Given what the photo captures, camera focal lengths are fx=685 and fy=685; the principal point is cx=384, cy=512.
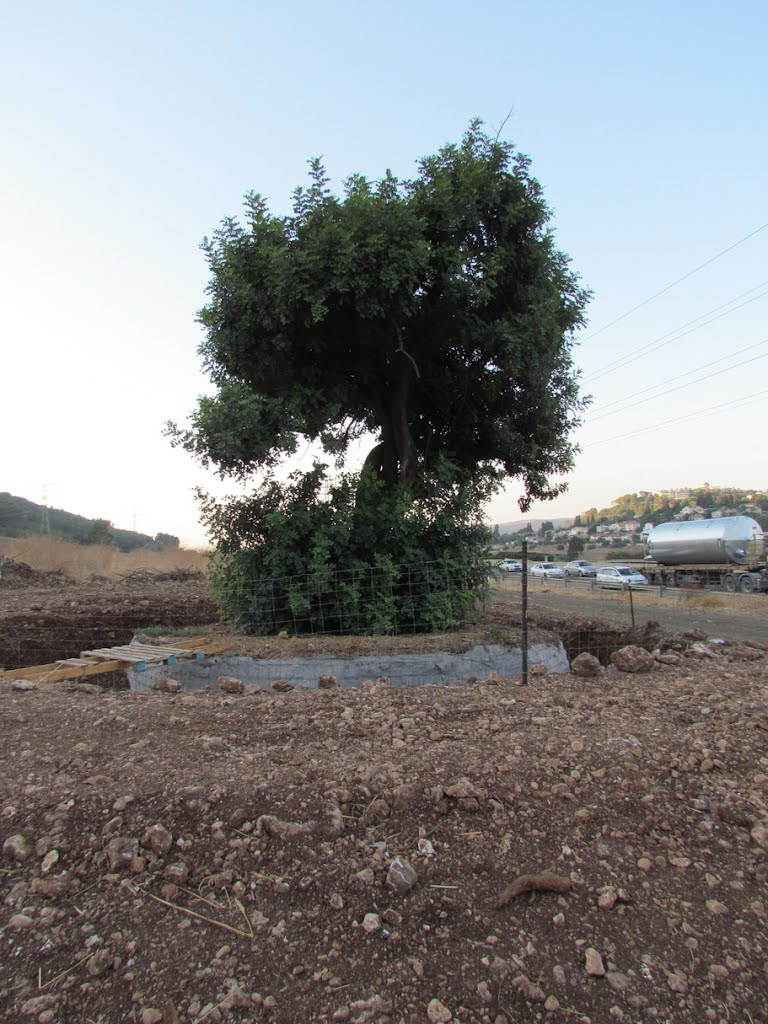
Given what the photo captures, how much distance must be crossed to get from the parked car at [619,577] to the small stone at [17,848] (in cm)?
3388

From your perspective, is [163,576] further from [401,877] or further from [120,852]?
[401,877]

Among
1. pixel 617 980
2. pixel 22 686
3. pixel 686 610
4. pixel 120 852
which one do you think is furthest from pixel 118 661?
pixel 686 610

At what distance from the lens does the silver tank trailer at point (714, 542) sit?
31547mm

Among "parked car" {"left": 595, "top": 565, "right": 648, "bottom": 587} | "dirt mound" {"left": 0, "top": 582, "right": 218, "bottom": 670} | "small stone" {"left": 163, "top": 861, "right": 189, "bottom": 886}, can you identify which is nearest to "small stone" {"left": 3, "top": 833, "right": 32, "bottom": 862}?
"small stone" {"left": 163, "top": 861, "right": 189, "bottom": 886}

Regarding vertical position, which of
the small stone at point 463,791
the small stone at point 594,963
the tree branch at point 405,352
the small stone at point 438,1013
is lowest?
the small stone at point 438,1013

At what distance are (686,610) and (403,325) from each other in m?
17.0

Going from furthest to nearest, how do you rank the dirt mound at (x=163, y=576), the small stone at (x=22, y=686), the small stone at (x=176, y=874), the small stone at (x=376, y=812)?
the dirt mound at (x=163, y=576), the small stone at (x=22, y=686), the small stone at (x=376, y=812), the small stone at (x=176, y=874)

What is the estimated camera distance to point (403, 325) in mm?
10133

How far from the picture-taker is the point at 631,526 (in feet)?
384

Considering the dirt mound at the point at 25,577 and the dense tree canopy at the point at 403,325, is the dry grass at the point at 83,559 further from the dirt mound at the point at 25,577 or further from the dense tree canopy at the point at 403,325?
the dense tree canopy at the point at 403,325

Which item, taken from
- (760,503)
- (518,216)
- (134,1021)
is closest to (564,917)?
(134,1021)

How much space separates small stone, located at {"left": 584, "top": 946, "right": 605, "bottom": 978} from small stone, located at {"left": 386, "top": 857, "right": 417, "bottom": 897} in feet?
2.26

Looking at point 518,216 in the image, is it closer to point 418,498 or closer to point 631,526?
point 418,498

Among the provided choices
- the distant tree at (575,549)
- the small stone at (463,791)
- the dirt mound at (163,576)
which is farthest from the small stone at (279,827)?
the distant tree at (575,549)
